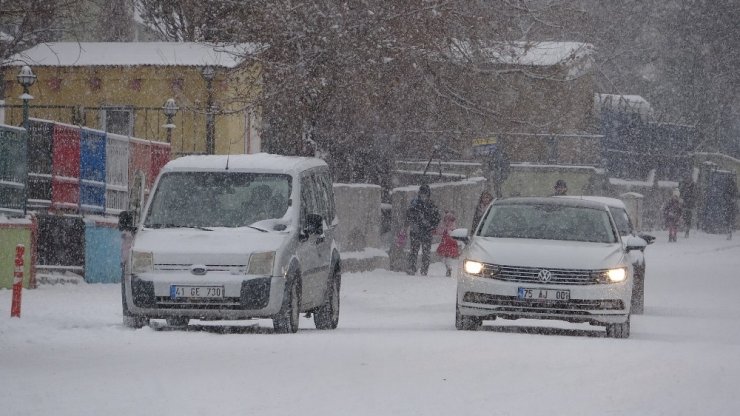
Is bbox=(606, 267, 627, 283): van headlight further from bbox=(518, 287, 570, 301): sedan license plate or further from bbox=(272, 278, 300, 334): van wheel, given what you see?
bbox=(272, 278, 300, 334): van wheel

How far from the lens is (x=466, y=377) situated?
11586 millimetres

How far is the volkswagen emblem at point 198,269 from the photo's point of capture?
15141mm

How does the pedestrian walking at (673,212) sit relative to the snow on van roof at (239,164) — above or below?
below

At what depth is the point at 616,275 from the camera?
15883mm

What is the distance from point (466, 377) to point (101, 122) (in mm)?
24875

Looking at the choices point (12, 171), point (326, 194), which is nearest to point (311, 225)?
point (326, 194)

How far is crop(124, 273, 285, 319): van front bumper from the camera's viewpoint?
15117 mm

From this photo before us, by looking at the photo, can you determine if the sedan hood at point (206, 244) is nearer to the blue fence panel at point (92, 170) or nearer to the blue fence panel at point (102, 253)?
the blue fence panel at point (102, 253)

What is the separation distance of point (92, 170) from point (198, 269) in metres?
9.81

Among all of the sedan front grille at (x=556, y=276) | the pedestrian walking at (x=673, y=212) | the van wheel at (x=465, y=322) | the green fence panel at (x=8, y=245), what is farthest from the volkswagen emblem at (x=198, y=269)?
the pedestrian walking at (x=673, y=212)

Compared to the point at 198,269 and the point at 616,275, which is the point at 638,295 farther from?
the point at 198,269

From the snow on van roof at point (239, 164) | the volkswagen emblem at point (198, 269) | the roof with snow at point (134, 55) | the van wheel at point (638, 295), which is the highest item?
the roof with snow at point (134, 55)

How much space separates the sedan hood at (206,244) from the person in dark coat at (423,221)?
49.3 feet

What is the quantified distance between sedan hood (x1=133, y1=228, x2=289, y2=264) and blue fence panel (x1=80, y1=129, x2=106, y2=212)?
886cm
